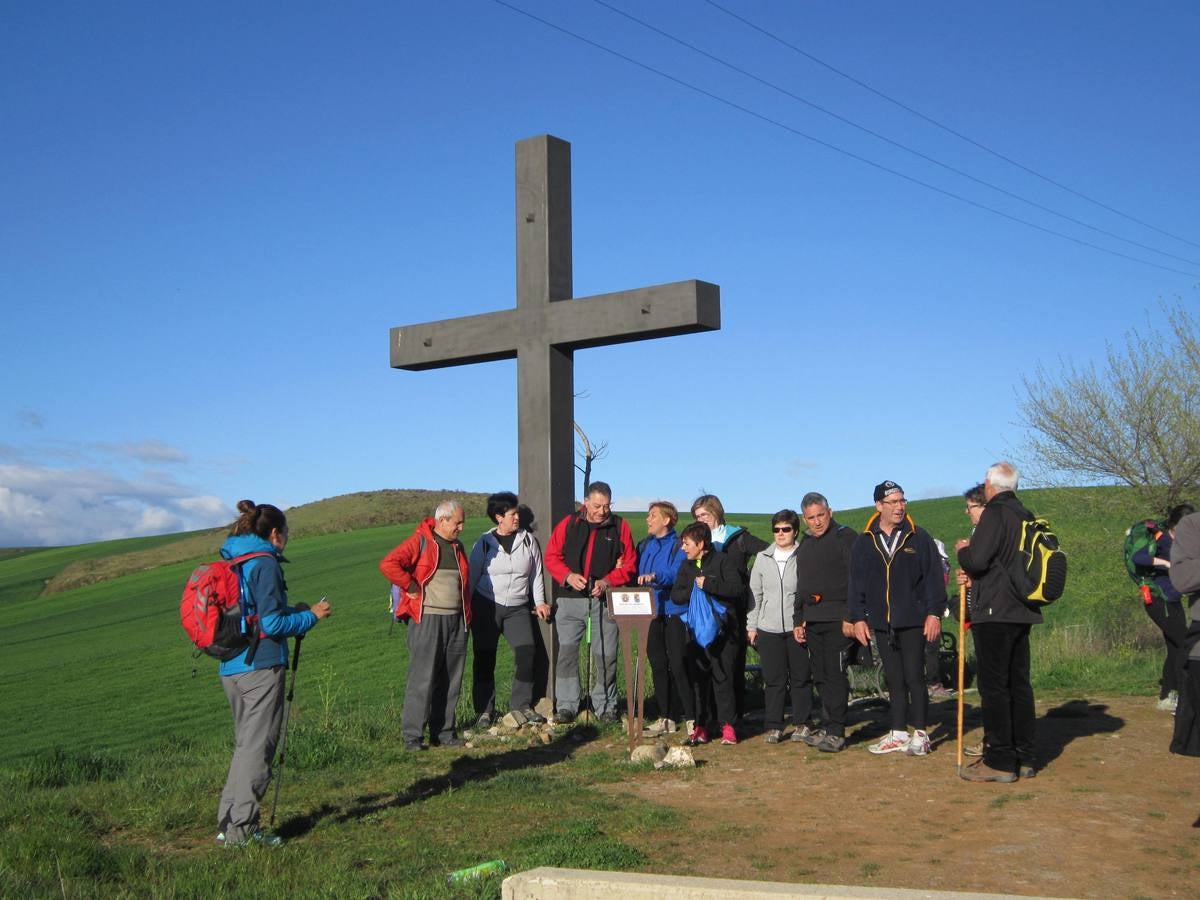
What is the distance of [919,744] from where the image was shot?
8.11 meters

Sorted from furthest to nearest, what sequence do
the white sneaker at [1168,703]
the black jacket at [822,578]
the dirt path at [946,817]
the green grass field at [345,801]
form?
the white sneaker at [1168,703] < the black jacket at [822,578] < the green grass field at [345,801] < the dirt path at [946,817]

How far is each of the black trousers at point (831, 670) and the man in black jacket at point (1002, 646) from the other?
135 cm

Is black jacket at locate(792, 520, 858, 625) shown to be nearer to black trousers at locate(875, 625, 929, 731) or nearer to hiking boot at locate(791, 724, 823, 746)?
black trousers at locate(875, 625, 929, 731)

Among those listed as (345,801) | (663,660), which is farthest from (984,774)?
(345,801)

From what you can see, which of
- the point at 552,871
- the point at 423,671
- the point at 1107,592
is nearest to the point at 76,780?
the point at 423,671

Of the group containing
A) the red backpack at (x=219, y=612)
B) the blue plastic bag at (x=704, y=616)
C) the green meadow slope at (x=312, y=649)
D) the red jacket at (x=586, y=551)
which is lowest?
the green meadow slope at (x=312, y=649)

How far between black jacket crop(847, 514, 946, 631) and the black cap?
0.55ft

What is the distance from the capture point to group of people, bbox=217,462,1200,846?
645cm

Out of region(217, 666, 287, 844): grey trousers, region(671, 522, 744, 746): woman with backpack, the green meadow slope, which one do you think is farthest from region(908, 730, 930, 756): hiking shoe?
region(217, 666, 287, 844): grey trousers

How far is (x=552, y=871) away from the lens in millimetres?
4602

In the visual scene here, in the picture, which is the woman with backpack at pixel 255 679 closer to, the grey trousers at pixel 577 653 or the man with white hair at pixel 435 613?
the man with white hair at pixel 435 613

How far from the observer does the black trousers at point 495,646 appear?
991 centimetres

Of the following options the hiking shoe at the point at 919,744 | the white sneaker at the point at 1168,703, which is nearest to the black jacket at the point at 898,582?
the hiking shoe at the point at 919,744

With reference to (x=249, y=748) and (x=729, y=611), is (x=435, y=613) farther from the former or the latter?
(x=249, y=748)
